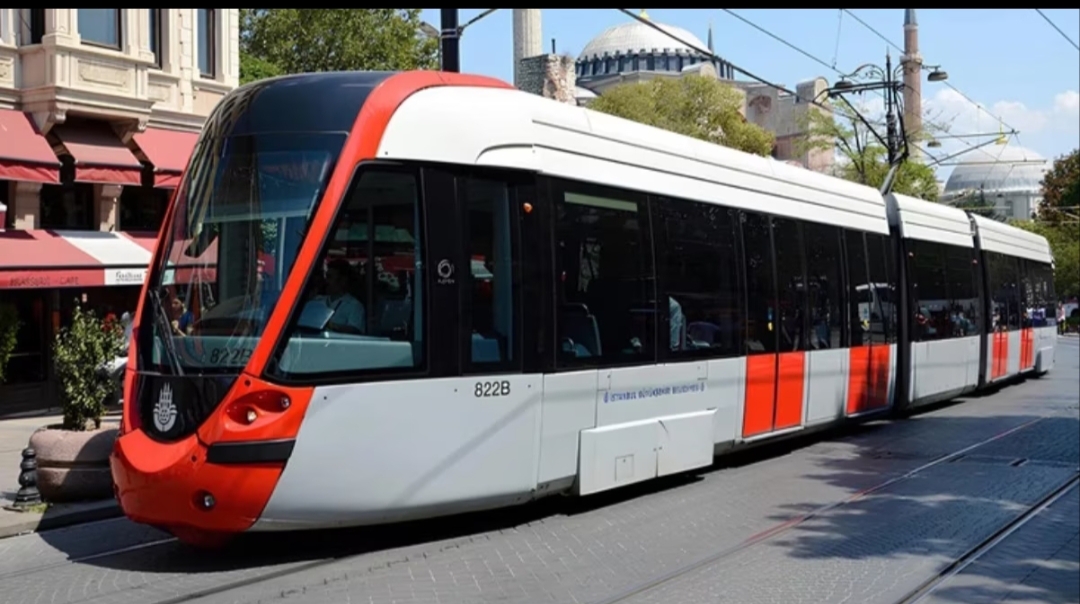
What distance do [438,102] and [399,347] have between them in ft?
6.05

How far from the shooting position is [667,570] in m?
8.01

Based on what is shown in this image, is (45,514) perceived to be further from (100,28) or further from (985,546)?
(100,28)

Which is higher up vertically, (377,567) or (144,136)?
(144,136)

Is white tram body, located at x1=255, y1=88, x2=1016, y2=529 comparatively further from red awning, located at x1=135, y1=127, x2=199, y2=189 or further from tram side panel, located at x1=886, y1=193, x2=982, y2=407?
red awning, located at x1=135, y1=127, x2=199, y2=189

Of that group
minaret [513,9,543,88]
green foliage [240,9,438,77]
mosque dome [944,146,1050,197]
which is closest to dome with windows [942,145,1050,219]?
mosque dome [944,146,1050,197]

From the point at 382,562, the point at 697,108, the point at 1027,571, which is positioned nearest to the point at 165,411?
the point at 382,562

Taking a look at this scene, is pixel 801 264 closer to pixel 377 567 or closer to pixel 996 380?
pixel 377 567

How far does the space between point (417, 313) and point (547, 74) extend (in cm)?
4845

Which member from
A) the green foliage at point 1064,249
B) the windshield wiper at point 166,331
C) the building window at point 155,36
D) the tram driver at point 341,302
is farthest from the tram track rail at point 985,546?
the green foliage at point 1064,249

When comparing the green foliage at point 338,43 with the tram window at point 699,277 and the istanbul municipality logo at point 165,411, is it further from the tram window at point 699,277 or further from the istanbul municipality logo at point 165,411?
the istanbul municipality logo at point 165,411

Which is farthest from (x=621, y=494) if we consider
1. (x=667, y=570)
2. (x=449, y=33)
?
(x=449, y=33)

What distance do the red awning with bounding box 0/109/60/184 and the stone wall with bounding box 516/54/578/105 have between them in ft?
123

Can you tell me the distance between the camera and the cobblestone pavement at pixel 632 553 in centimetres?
736

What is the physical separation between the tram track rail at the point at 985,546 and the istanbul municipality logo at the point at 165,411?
186 inches
